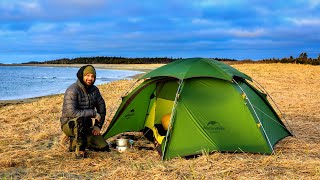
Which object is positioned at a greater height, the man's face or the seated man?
the man's face

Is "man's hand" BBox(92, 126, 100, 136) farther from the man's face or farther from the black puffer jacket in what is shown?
the man's face

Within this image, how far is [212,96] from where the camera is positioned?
805cm

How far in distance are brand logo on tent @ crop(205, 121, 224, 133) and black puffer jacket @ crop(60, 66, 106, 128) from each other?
216cm

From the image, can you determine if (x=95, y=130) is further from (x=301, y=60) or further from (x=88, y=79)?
(x=301, y=60)

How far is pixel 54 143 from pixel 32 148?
59 centimetres

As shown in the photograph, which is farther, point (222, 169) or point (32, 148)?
point (32, 148)

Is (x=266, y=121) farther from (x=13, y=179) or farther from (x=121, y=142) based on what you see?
(x=13, y=179)

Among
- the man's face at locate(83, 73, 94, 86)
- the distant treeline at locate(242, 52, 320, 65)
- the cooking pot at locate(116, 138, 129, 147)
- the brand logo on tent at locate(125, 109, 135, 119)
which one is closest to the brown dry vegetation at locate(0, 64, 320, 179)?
the cooking pot at locate(116, 138, 129, 147)

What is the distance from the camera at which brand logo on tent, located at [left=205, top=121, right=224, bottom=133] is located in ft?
25.5

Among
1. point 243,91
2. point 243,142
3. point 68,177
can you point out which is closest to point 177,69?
point 243,91

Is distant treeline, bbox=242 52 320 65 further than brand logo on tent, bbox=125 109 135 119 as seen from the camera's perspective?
Yes

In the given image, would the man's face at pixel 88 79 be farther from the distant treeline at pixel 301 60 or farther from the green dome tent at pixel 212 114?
the distant treeline at pixel 301 60

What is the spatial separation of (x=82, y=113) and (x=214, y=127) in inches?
102

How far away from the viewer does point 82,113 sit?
7621 mm
